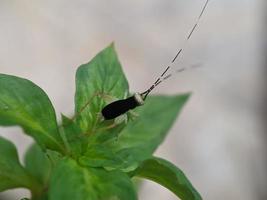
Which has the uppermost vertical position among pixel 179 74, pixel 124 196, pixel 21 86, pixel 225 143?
pixel 21 86

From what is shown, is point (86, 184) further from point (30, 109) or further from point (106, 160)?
point (30, 109)

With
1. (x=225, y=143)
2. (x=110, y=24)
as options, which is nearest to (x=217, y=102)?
(x=225, y=143)

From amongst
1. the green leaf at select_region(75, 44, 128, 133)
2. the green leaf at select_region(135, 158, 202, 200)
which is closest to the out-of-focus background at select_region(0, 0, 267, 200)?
the green leaf at select_region(75, 44, 128, 133)

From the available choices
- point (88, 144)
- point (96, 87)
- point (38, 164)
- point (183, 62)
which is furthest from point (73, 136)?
point (183, 62)

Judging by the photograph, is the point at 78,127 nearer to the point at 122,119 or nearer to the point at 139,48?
the point at 122,119

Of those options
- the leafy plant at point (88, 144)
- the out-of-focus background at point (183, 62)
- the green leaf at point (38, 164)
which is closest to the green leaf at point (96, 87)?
the leafy plant at point (88, 144)

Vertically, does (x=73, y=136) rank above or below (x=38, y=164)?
above

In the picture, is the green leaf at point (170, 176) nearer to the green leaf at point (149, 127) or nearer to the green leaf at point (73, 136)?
the green leaf at point (149, 127)
